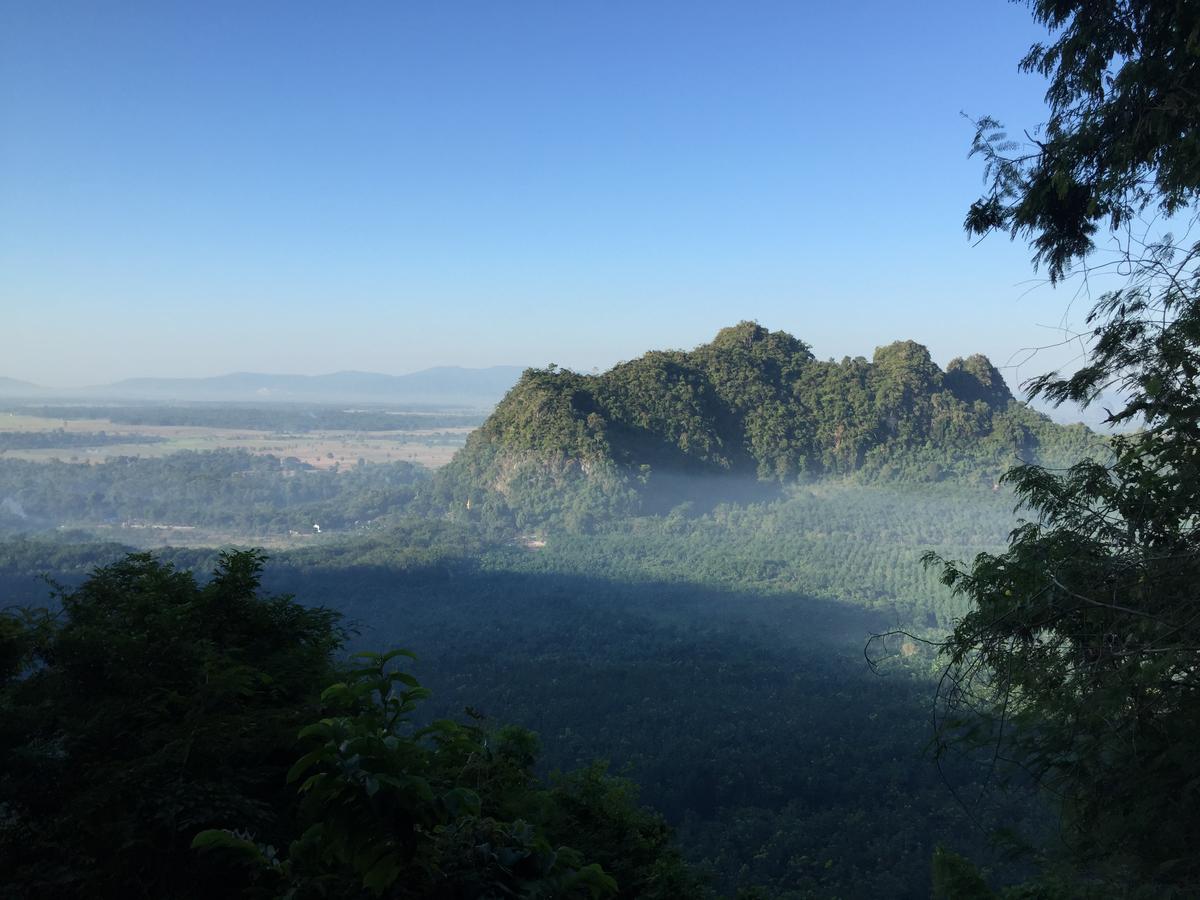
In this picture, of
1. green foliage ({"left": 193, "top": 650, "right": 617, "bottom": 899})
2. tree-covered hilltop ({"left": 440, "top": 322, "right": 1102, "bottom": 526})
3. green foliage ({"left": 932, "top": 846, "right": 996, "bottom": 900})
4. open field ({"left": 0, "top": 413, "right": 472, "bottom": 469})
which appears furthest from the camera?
open field ({"left": 0, "top": 413, "right": 472, "bottom": 469})

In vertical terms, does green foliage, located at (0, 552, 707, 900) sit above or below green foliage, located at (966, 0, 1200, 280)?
below

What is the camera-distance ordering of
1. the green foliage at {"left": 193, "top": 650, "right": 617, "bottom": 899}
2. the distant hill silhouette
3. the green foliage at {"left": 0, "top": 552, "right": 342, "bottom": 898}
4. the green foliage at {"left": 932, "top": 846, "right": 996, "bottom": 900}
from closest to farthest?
the green foliage at {"left": 193, "top": 650, "right": 617, "bottom": 899}, the green foliage at {"left": 0, "top": 552, "right": 342, "bottom": 898}, the green foliage at {"left": 932, "top": 846, "right": 996, "bottom": 900}, the distant hill silhouette

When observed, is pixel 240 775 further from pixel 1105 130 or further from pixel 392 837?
pixel 1105 130

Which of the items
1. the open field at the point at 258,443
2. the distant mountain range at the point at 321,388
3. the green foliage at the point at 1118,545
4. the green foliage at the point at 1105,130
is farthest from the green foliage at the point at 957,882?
the distant mountain range at the point at 321,388

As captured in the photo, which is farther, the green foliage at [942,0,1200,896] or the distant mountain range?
the distant mountain range

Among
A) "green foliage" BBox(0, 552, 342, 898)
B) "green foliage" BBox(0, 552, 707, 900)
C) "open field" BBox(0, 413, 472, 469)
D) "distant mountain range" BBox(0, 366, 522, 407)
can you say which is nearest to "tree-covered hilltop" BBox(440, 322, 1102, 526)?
"open field" BBox(0, 413, 472, 469)

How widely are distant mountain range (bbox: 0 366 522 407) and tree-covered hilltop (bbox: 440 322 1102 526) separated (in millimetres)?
86714

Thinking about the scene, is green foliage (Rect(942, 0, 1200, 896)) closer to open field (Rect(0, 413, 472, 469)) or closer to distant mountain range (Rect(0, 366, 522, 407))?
open field (Rect(0, 413, 472, 469))

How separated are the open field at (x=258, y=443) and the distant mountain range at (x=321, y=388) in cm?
5415

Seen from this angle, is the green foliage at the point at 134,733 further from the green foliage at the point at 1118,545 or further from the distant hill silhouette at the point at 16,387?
the distant hill silhouette at the point at 16,387

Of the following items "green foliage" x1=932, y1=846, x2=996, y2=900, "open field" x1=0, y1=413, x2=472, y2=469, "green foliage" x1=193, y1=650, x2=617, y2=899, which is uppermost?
"green foliage" x1=193, y1=650, x2=617, y2=899

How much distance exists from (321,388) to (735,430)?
480ft

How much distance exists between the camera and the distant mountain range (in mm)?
135500

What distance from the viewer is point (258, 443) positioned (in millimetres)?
58031
